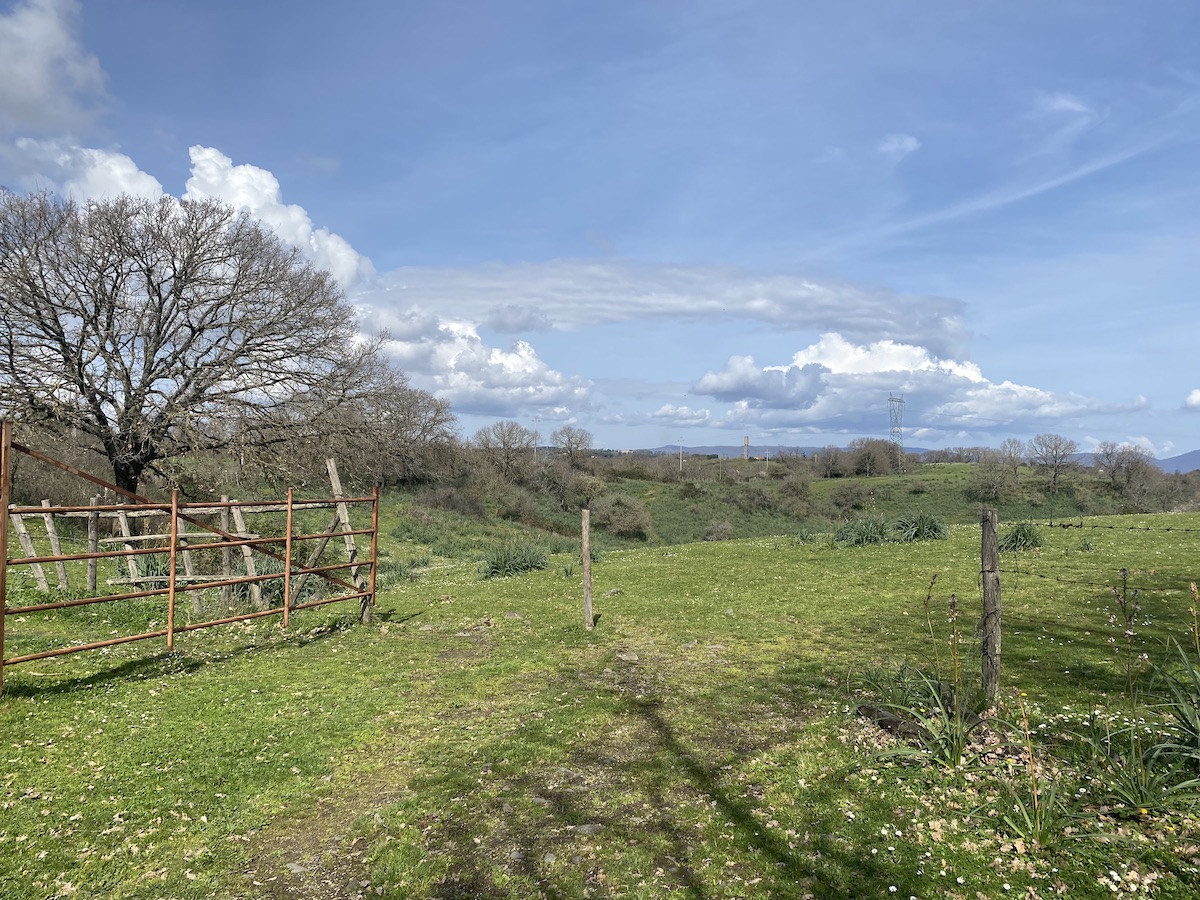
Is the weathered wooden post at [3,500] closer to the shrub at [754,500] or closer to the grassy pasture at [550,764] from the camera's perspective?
the grassy pasture at [550,764]

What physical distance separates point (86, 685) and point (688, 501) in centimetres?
5548

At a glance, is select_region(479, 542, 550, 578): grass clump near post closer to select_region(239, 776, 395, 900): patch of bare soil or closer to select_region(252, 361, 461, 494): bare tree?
select_region(252, 361, 461, 494): bare tree

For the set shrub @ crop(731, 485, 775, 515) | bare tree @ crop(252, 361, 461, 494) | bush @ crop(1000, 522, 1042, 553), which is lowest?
shrub @ crop(731, 485, 775, 515)

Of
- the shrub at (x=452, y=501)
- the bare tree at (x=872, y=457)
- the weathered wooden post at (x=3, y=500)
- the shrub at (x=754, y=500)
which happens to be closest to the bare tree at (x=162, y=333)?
the weathered wooden post at (x=3, y=500)

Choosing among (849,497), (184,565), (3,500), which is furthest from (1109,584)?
(849,497)

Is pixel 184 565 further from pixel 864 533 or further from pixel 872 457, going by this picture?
pixel 872 457

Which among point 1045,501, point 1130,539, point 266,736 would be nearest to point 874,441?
point 1045,501

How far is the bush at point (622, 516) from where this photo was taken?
53.0 meters

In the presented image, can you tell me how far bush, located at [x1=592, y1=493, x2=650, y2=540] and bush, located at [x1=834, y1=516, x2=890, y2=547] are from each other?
30263mm

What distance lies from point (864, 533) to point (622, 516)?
32580mm

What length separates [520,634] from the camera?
39.9 ft

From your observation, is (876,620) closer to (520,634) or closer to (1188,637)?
(1188,637)

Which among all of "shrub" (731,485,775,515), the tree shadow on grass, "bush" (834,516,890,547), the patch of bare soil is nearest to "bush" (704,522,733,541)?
"shrub" (731,485,775,515)

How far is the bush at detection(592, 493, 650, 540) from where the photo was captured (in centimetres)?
5300
